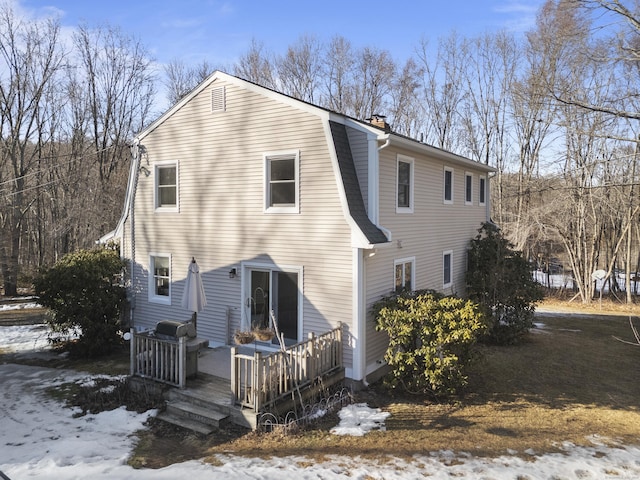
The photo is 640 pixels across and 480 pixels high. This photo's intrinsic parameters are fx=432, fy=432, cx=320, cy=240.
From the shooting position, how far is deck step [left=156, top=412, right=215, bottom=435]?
707 cm

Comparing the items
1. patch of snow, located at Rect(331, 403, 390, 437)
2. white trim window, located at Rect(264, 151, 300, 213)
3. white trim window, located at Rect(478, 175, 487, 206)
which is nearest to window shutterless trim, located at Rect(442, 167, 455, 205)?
white trim window, located at Rect(478, 175, 487, 206)

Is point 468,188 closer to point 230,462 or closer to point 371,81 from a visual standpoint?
point 230,462

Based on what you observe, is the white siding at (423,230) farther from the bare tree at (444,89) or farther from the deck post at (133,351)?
the bare tree at (444,89)

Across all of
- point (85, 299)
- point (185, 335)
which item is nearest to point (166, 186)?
point (85, 299)

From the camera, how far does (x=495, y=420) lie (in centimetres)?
772

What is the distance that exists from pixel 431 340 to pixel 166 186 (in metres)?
8.01

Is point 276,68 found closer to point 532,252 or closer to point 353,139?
point 532,252

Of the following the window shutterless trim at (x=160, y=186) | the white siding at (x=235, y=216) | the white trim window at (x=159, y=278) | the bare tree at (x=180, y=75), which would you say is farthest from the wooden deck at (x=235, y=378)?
the bare tree at (x=180, y=75)

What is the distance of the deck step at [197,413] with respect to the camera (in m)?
7.18

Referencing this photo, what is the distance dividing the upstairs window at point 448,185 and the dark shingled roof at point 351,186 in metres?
4.81

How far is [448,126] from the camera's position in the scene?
99.1 feet

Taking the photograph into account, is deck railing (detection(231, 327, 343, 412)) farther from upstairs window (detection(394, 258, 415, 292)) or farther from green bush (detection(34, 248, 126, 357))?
green bush (detection(34, 248, 126, 357))

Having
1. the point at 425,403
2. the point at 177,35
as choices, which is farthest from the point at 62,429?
the point at 177,35

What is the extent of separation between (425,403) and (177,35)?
1435 centimetres
